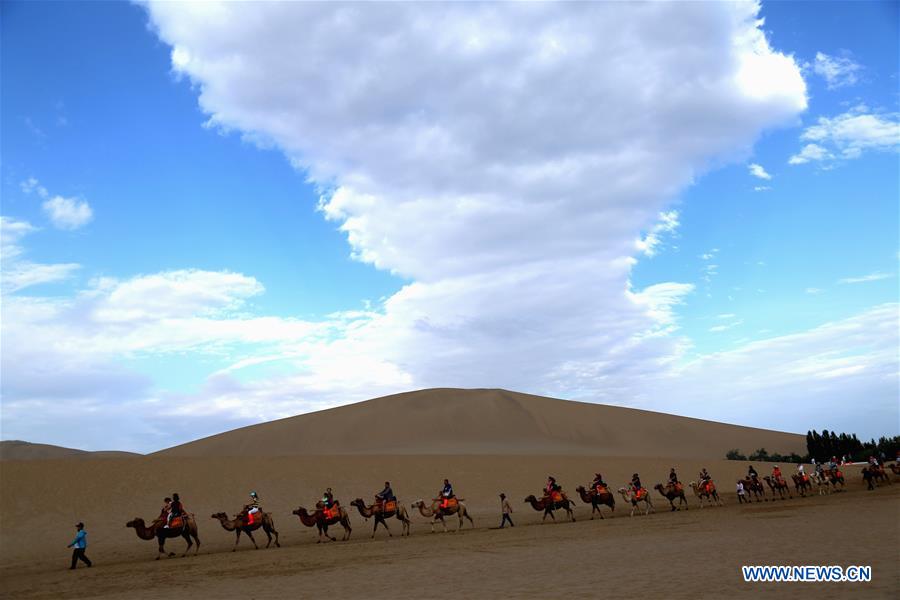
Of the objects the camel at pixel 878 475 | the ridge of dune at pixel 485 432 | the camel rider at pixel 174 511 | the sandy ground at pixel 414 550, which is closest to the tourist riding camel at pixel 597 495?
the sandy ground at pixel 414 550

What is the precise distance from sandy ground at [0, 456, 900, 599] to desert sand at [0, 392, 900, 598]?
6 cm

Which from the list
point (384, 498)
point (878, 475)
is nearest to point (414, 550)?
point (384, 498)

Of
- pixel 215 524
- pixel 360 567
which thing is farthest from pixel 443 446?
pixel 360 567

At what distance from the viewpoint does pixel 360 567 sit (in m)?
17.0

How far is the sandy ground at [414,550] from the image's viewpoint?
12633mm

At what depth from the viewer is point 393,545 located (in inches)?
878

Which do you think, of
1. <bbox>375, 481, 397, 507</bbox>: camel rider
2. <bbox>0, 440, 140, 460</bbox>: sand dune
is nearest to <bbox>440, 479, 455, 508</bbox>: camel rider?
<bbox>375, 481, 397, 507</bbox>: camel rider

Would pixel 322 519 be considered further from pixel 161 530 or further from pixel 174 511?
pixel 161 530

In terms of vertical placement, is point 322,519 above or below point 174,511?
below

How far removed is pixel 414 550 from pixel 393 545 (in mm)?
2198

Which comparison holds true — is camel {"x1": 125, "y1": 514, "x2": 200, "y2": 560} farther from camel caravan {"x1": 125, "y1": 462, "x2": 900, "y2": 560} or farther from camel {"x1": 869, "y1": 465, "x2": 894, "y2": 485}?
camel {"x1": 869, "y1": 465, "x2": 894, "y2": 485}

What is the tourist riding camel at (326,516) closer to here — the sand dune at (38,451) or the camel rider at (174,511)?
the camel rider at (174,511)

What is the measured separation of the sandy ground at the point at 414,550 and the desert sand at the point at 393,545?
0.06m

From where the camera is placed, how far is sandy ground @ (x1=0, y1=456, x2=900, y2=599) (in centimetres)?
1263
